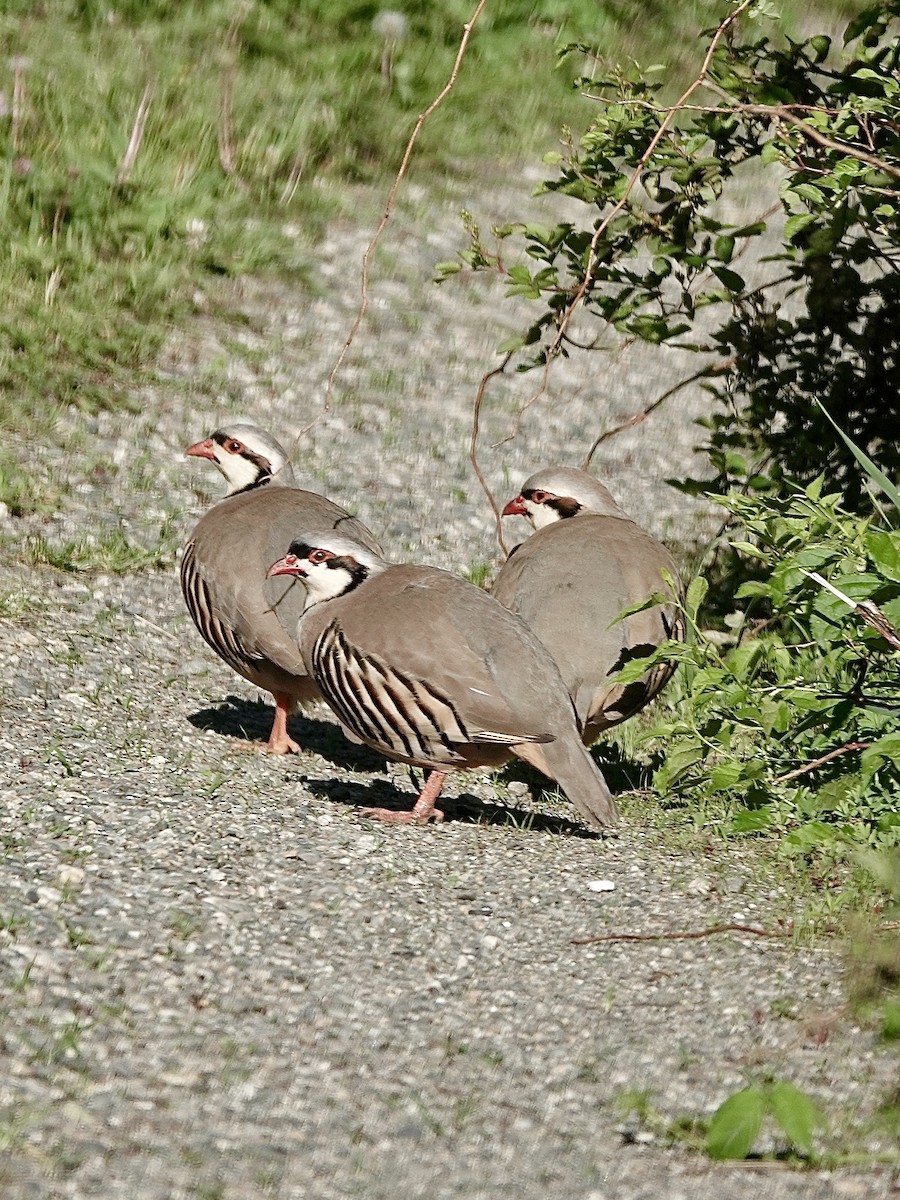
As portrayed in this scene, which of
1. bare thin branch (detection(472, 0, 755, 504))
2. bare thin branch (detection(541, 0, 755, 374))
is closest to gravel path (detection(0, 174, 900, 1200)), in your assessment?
bare thin branch (detection(472, 0, 755, 504))

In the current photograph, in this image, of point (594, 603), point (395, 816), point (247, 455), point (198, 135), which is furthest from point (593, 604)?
point (198, 135)

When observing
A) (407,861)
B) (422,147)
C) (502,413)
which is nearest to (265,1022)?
(407,861)

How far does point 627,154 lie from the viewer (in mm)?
5406

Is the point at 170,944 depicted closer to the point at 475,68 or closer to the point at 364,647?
the point at 364,647

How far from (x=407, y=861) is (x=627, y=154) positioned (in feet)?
Answer: 7.95

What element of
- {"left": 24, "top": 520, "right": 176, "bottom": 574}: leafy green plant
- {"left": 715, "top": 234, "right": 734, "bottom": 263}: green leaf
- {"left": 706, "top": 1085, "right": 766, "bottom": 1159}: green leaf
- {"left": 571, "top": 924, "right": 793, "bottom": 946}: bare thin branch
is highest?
{"left": 715, "top": 234, "right": 734, "bottom": 263}: green leaf

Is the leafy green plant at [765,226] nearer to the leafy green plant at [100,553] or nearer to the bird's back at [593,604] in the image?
the bird's back at [593,604]

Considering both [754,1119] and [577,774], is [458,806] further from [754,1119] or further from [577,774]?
[754,1119]

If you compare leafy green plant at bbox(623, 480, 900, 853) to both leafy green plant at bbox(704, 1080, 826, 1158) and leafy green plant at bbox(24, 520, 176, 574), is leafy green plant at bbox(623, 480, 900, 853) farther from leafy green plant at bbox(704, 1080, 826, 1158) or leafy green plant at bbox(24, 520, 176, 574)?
leafy green plant at bbox(24, 520, 176, 574)

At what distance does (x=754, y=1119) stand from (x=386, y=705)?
2.19 m

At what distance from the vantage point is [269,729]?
5.91 meters

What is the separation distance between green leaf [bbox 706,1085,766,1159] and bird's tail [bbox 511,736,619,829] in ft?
5.78

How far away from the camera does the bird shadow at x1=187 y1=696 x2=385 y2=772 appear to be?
567 centimetres

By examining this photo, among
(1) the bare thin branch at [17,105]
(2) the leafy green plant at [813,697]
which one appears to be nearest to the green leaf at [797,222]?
(2) the leafy green plant at [813,697]
